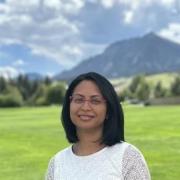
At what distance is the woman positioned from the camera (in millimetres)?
4410

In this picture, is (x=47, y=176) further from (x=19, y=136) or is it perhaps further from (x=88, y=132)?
(x=19, y=136)

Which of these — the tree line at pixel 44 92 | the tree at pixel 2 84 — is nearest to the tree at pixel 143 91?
the tree line at pixel 44 92

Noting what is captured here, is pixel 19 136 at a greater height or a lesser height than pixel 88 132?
lesser

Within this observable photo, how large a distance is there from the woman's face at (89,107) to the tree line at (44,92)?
416ft

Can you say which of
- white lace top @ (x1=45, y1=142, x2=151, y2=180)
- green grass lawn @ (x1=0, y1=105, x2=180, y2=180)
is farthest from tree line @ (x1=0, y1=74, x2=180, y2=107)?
white lace top @ (x1=45, y1=142, x2=151, y2=180)

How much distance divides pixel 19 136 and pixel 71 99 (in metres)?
24.1

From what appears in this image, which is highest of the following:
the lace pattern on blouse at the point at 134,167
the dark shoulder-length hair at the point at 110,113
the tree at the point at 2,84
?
the tree at the point at 2,84

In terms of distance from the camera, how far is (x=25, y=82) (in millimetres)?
189375

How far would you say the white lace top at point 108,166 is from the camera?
4.39m

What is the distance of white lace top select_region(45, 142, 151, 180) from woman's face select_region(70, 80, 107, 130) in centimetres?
22

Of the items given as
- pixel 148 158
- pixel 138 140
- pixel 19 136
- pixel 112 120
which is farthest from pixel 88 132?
pixel 19 136

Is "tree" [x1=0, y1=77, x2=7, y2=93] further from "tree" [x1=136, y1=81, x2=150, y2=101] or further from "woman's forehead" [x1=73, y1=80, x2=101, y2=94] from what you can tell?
"woman's forehead" [x1=73, y1=80, x2=101, y2=94]

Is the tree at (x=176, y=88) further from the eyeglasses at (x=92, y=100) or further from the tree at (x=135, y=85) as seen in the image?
the eyeglasses at (x=92, y=100)

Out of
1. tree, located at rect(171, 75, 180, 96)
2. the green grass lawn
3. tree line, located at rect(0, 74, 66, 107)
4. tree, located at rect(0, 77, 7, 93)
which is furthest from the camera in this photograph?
tree, located at rect(171, 75, 180, 96)
